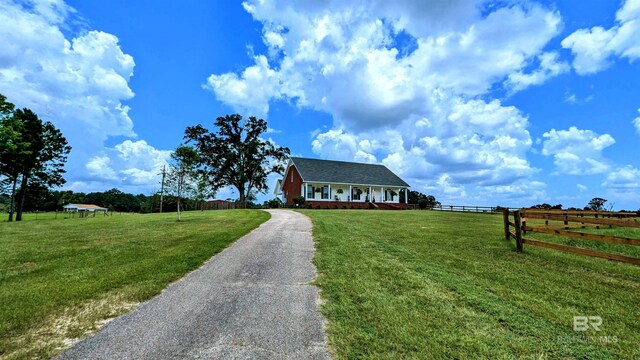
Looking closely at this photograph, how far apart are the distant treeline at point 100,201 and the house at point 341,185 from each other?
13576 millimetres

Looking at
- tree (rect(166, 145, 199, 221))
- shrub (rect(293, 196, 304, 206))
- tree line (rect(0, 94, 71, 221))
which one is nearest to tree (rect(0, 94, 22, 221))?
Answer: tree line (rect(0, 94, 71, 221))

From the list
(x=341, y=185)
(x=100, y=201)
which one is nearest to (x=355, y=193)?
(x=341, y=185)

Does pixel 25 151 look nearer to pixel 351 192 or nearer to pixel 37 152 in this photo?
pixel 37 152

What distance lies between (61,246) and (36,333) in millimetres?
9476

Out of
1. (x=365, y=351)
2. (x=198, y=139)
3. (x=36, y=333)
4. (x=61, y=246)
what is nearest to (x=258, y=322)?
(x=365, y=351)

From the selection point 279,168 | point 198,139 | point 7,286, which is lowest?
point 7,286

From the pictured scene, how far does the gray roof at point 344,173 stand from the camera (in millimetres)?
42597

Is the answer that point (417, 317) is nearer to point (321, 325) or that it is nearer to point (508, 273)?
point (321, 325)

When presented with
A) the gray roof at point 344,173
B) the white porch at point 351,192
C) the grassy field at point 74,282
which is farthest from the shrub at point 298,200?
the grassy field at point 74,282

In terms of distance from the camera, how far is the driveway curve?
12.0ft

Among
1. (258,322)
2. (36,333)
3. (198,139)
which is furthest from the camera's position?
(198,139)

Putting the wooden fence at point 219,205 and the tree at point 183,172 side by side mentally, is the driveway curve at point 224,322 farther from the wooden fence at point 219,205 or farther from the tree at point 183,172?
the wooden fence at point 219,205

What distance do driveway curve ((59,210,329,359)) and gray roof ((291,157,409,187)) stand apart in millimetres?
34230

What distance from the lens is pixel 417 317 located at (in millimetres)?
4574
